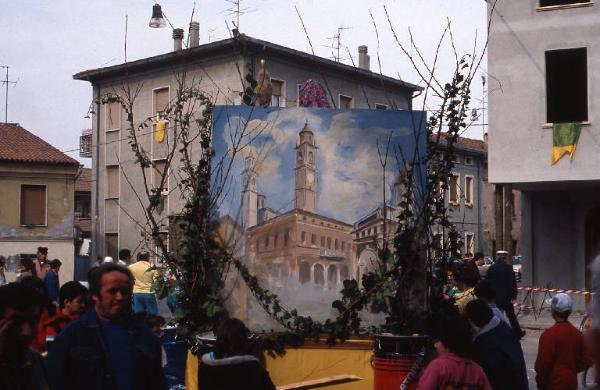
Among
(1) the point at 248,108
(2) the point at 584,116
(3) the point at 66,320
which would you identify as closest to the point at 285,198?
(1) the point at 248,108

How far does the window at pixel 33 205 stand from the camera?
42.8 meters

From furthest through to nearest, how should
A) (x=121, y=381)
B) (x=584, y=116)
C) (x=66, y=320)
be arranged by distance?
1. (x=584, y=116)
2. (x=66, y=320)
3. (x=121, y=381)

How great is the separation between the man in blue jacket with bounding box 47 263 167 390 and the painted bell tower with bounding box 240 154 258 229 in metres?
3.99

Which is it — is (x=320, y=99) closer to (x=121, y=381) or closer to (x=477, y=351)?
(x=477, y=351)

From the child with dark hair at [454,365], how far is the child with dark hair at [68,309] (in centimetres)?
307

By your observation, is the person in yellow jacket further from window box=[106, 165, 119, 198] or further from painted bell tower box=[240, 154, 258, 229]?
window box=[106, 165, 119, 198]

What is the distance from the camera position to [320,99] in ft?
32.7

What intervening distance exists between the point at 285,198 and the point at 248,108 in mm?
868

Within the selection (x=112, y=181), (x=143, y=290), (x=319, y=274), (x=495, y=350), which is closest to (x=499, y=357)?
(x=495, y=350)

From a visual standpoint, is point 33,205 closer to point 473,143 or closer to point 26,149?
point 26,149

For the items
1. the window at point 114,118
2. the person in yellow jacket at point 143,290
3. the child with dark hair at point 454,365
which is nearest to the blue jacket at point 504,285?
the person in yellow jacket at point 143,290

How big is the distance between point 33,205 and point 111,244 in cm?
385

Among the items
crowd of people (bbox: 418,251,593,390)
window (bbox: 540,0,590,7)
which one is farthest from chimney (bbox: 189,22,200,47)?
crowd of people (bbox: 418,251,593,390)

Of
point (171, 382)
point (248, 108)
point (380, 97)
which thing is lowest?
point (171, 382)
